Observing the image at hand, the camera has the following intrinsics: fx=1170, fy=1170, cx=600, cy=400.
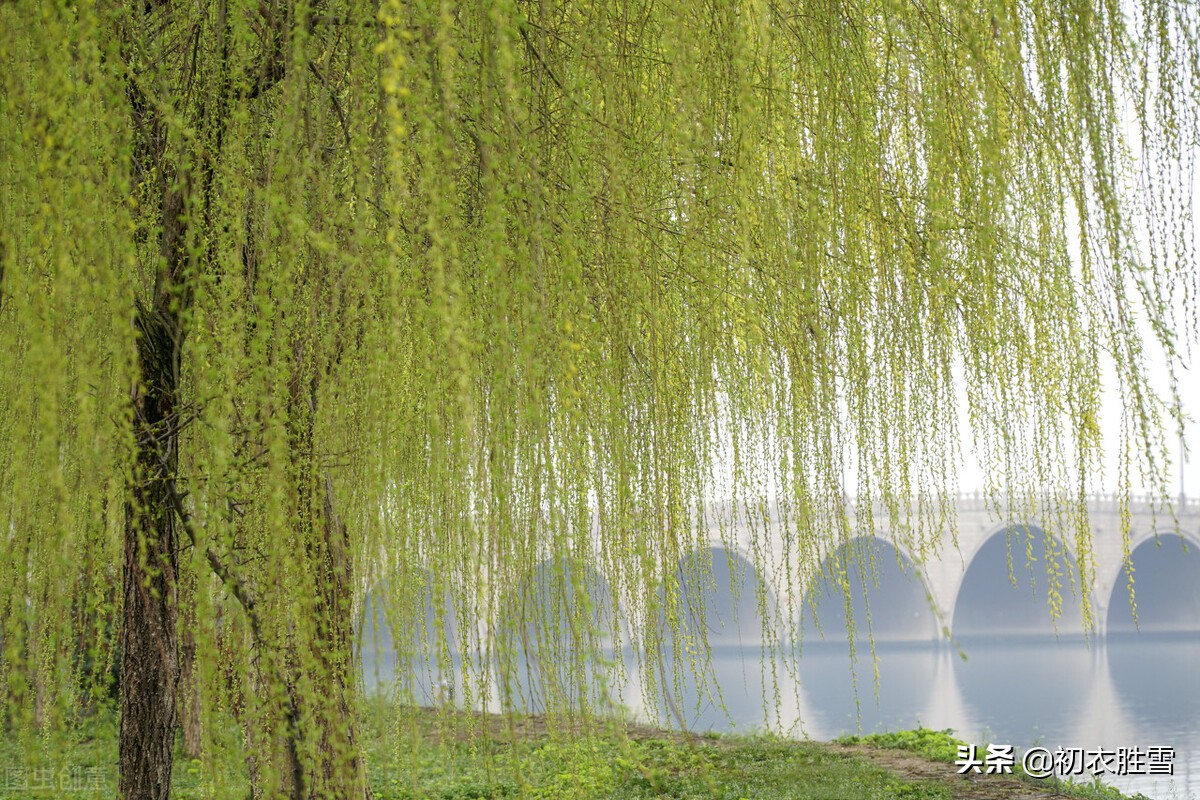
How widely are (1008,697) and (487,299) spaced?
59.5ft

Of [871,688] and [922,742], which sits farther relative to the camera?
[871,688]

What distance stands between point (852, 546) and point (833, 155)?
1.12 m

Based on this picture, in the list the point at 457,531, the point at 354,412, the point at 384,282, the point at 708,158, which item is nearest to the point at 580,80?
the point at 708,158

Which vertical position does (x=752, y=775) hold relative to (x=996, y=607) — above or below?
above

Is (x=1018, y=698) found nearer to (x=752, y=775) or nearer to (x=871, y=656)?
(x=871, y=656)

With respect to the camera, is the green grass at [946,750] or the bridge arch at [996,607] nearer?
the green grass at [946,750]

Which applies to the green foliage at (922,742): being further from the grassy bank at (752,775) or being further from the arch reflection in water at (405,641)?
the arch reflection in water at (405,641)

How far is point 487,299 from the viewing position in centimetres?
173

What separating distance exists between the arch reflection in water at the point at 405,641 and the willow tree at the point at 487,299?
4cm

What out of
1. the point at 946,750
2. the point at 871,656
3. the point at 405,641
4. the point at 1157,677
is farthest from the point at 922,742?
the point at 1157,677

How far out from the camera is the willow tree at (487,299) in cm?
120

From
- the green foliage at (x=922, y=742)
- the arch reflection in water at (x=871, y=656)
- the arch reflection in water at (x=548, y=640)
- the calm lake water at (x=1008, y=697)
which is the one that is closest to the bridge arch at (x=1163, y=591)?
the calm lake water at (x=1008, y=697)

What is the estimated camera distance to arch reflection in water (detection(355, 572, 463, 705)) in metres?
1.23

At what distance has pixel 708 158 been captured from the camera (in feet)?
4.66
